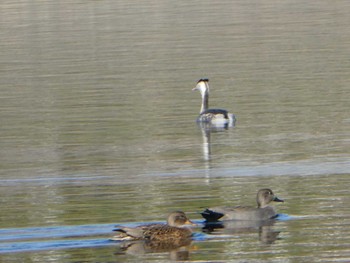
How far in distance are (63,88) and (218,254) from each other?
84.2 feet

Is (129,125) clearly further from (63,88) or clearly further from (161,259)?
(161,259)

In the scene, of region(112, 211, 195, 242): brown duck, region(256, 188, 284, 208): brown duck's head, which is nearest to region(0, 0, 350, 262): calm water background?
region(112, 211, 195, 242): brown duck

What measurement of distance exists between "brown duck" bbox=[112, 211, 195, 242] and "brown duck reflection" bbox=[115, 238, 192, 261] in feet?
0.19

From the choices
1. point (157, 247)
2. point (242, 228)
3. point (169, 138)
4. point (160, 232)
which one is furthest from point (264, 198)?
point (169, 138)

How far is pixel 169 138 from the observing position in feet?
97.1

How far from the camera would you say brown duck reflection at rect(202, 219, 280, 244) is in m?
18.1

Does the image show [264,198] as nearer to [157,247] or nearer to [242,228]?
[242,228]

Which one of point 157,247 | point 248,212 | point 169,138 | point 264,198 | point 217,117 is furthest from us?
point 217,117

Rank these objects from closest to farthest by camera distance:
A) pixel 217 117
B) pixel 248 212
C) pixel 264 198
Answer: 1. pixel 248 212
2. pixel 264 198
3. pixel 217 117

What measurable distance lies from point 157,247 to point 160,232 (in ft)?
0.75

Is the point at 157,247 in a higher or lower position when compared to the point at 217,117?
lower

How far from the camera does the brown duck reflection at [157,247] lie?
1681 centimetres

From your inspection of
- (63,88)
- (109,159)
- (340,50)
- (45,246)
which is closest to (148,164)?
(109,159)

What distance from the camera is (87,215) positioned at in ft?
64.4
